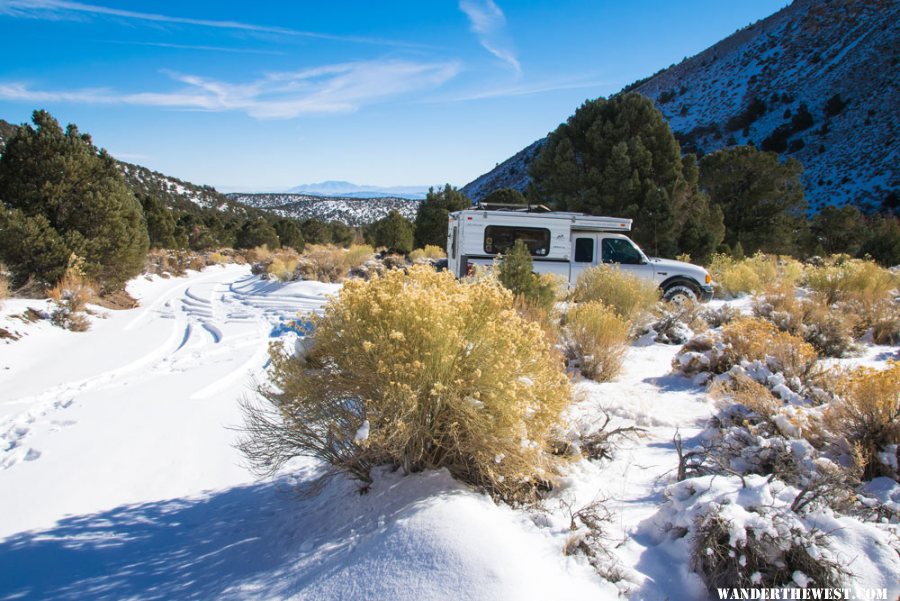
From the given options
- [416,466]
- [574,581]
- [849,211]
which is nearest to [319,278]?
[416,466]

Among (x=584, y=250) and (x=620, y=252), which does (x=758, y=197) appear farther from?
(x=584, y=250)

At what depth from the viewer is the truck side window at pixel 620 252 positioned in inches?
394

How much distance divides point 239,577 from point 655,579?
2.08m

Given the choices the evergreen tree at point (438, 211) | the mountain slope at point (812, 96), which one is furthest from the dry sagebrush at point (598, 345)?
the mountain slope at point (812, 96)

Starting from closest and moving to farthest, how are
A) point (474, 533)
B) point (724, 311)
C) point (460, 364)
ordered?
point (474, 533), point (460, 364), point (724, 311)

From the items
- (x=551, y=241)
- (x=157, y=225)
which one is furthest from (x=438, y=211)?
(x=157, y=225)

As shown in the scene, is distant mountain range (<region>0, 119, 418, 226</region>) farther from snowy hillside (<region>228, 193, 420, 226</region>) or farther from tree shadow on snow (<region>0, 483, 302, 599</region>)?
tree shadow on snow (<region>0, 483, 302, 599</region>)

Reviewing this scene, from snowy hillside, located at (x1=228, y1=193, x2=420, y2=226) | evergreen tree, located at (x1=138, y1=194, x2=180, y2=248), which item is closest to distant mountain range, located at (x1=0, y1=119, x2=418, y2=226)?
snowy hillside, located at (x1=228, y1=193, x2=420, y2=226)

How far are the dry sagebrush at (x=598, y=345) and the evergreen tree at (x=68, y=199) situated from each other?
1137 cm

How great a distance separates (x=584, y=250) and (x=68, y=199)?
479 inches

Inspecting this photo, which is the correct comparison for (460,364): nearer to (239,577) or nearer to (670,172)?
(239,577)

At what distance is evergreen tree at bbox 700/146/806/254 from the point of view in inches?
747

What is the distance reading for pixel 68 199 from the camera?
1105cm

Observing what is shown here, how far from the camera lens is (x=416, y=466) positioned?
2.92 metres
